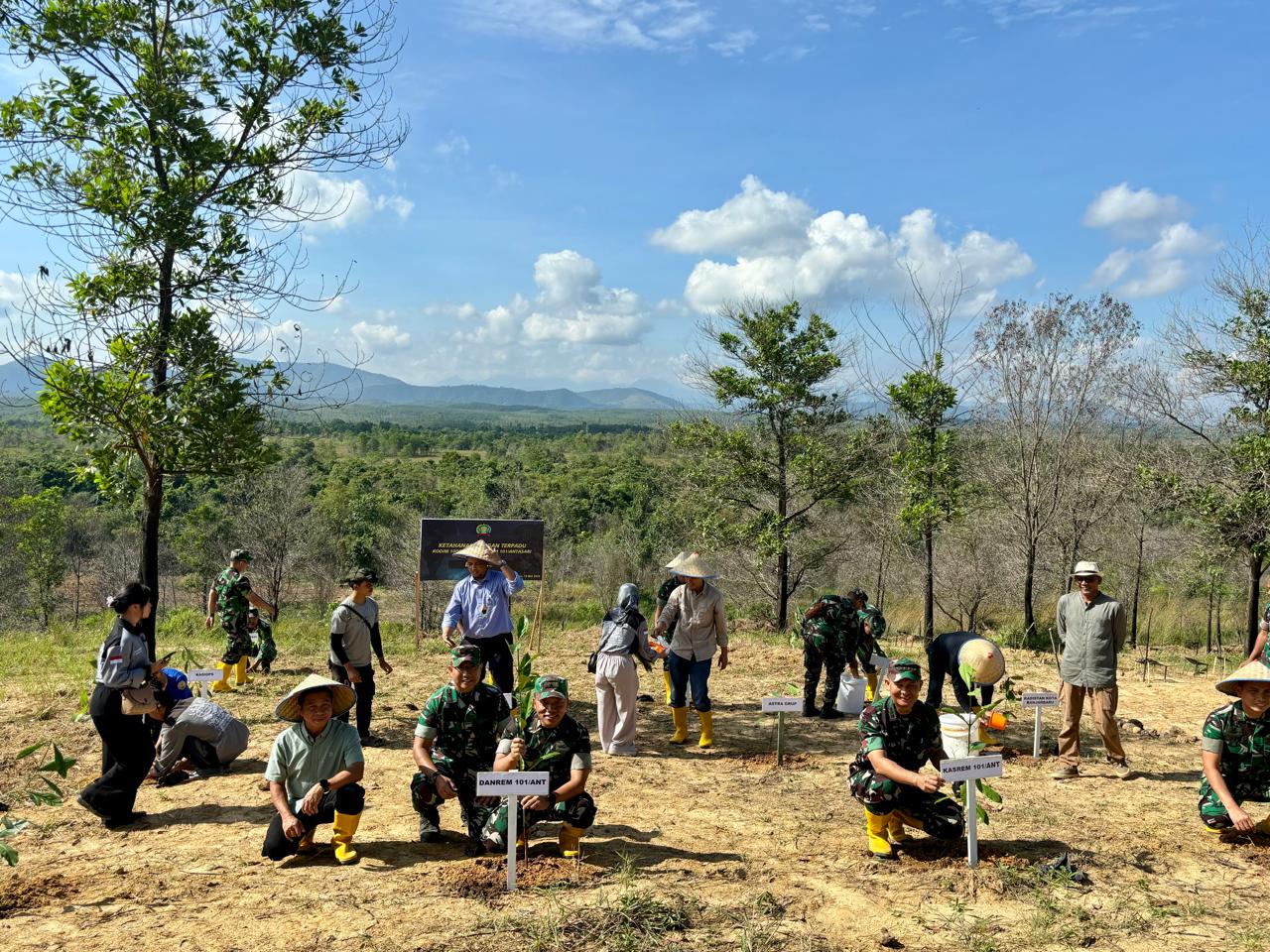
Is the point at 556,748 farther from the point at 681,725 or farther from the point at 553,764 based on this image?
the point at 681,725

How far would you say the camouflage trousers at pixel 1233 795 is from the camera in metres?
5.19

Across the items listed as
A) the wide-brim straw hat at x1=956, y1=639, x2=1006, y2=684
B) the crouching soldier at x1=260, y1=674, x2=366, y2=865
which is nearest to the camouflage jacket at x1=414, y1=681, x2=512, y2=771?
the crouching soldier at x1=260, y1=674, x2=366, y2=865

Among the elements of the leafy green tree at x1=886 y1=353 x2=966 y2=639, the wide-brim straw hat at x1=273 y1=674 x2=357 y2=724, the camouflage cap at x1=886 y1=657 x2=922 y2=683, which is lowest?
the wide-brim straw hat at x1=273 y1=674 x2=357 y2=724

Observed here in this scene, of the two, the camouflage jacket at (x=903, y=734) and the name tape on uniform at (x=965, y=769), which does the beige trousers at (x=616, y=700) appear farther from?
the name tape on uniform at (x=965, y=769)

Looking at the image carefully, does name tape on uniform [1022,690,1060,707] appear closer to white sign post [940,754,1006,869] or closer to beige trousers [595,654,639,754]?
white sign post [940,754,1006,869]

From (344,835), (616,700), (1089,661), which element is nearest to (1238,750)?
(1089,661)

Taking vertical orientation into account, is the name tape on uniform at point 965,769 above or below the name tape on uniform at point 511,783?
above

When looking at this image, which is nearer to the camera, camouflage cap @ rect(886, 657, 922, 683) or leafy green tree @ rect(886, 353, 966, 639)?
camouflage cap @ rect(886, 657, 922, 683)

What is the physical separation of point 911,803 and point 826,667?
12.1ft

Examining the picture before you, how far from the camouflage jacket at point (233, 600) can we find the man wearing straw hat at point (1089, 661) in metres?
8.26

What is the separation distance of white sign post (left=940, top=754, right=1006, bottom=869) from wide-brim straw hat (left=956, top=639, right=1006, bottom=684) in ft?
7.86

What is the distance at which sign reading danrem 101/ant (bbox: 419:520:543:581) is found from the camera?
40.2ft

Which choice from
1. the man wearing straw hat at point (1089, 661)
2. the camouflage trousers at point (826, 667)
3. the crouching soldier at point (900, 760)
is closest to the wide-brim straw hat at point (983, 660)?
the man wearing straw hat at point (1089, 661)

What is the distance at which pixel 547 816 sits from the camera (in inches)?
193
